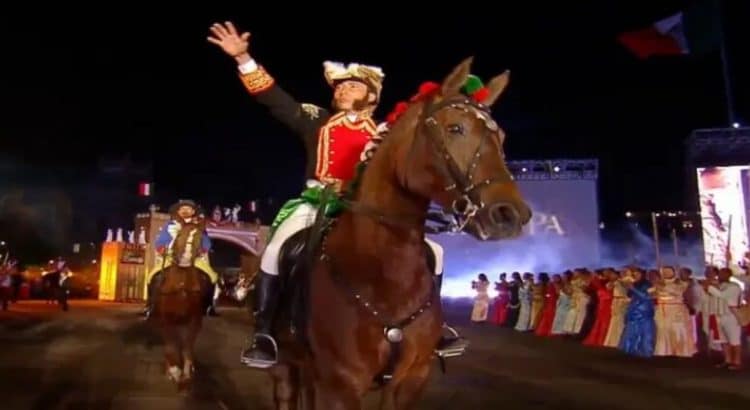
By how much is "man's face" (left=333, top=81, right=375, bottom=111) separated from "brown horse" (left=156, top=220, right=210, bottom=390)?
552cm

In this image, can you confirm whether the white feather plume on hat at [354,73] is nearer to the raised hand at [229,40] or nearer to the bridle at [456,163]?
the raised hand at [229,40]

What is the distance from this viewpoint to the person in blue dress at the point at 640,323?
15.0 metres

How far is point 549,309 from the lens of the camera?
20969 millimetres

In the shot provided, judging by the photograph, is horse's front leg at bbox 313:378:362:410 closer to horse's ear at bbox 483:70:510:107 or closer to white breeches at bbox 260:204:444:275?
white breeches at bbox 260:204:444:275

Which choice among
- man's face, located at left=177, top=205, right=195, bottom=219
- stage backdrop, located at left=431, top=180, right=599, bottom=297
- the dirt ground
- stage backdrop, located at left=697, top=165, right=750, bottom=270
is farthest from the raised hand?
stage backdrop, located at left=431, top=180, right=599, bottom=297

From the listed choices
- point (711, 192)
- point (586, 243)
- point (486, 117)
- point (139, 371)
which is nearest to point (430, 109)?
point (486, 117)

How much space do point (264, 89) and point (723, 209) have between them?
24.6 m

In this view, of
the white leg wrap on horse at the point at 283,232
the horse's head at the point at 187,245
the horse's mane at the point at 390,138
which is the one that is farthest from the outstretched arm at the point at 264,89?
the horse's head at the point at 187,245

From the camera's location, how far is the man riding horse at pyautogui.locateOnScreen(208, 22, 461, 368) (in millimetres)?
4357

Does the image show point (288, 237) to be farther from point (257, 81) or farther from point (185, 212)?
point (185, 212)

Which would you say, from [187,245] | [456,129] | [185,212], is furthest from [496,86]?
[185,212]

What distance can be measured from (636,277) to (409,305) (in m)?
14.0

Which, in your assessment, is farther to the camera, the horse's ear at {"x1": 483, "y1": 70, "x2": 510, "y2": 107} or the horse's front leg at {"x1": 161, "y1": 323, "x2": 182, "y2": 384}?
the horse's front leg at {"x1": 161, "y1": 323, "x2": 182, "y2": 384}

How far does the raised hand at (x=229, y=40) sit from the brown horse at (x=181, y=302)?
545 centimetres
